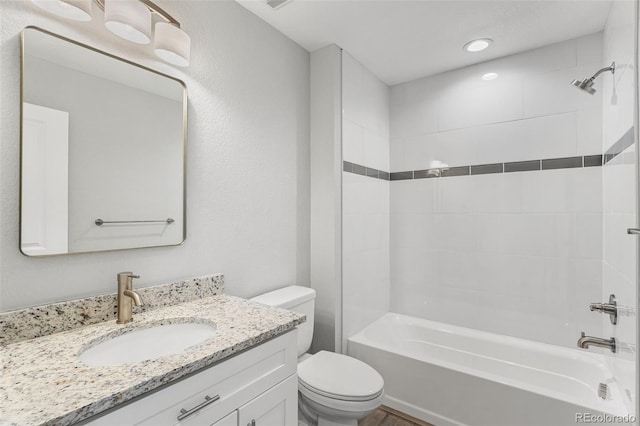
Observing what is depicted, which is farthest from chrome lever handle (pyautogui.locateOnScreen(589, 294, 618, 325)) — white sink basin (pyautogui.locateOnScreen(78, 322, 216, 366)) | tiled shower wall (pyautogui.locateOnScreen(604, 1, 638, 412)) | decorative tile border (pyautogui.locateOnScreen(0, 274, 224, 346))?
decorative tile border (pyautogui.locateOnScreen(0, 274, 224, 346))

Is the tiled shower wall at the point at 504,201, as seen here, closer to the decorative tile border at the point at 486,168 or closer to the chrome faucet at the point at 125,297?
the decorative tile border at the point at 486,168

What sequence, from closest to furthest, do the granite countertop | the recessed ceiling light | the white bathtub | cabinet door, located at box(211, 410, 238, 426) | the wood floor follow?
the granite countertop
cabinet door, located at box(211, 410, 238, 426)
the white bathtub
the wood floor
the recessed ceiling light

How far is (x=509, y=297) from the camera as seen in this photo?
2242mm

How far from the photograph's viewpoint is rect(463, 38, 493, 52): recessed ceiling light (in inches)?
80.5

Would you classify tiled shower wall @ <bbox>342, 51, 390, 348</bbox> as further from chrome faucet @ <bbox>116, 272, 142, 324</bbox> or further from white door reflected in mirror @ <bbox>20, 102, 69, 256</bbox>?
white door reflected in mirror @ <bbox>20, 102, 69, 256</bbox>

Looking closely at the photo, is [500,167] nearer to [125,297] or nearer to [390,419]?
[390,419]

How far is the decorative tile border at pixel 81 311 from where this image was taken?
0.96 meters

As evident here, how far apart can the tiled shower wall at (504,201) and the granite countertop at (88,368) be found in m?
1.70

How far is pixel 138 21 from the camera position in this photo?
1156 mm

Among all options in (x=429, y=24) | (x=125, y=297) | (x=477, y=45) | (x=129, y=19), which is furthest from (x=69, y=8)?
(x=477, y=45)

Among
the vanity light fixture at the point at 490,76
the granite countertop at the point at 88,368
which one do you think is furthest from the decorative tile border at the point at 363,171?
the granite countertop at the point at 88,368

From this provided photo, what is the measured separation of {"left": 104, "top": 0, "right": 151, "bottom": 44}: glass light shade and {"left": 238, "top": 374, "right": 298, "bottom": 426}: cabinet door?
4.59 feet

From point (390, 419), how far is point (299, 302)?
1.01 meters

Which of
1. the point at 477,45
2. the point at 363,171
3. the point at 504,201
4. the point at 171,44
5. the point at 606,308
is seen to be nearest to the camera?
the point at 171,44
